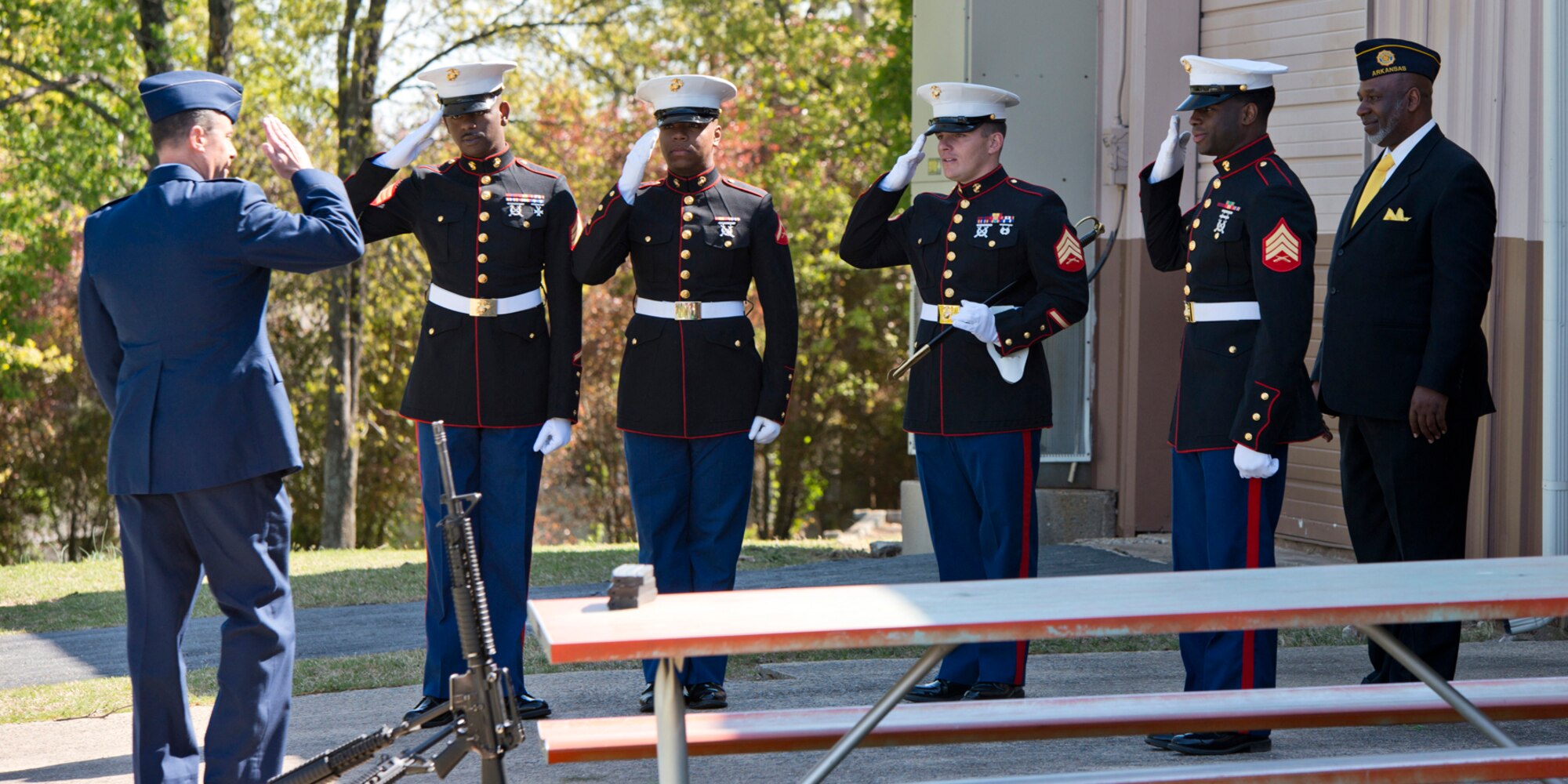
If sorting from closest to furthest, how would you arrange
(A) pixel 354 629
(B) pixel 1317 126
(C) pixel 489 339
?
(C) pixel 489 339
(A) pixel 354 629
(B) pixel 1317 126

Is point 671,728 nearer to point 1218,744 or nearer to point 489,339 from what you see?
point 1218,744

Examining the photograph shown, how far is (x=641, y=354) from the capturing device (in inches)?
196

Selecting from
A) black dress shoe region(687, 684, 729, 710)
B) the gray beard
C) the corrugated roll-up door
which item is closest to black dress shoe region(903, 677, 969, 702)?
black dress shoe region(687, 684, 729, 710)

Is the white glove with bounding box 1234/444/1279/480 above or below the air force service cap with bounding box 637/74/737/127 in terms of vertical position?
below

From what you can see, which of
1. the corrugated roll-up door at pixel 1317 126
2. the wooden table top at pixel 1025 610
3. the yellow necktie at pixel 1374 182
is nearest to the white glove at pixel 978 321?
the yellow necktie at pixel 1374 182

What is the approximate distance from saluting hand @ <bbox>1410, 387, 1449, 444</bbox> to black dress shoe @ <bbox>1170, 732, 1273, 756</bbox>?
43.7 inches

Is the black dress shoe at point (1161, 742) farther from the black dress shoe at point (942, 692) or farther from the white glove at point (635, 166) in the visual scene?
the white glove at point (635, 166)

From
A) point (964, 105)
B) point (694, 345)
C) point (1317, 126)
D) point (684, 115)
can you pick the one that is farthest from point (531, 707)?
point (1317, 126)

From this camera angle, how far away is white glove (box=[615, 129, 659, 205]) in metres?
4.76

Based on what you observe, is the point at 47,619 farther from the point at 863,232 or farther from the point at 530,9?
the point at 530,9

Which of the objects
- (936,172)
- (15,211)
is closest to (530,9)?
(15,211)

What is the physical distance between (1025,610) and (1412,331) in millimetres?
2336

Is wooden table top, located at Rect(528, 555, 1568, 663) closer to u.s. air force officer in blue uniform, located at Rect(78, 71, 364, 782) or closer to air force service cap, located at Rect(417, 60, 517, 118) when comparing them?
u.s. air force officer in blue uniform, located at Rect(78, 71, 364, 782)

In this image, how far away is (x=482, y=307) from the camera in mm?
4844
